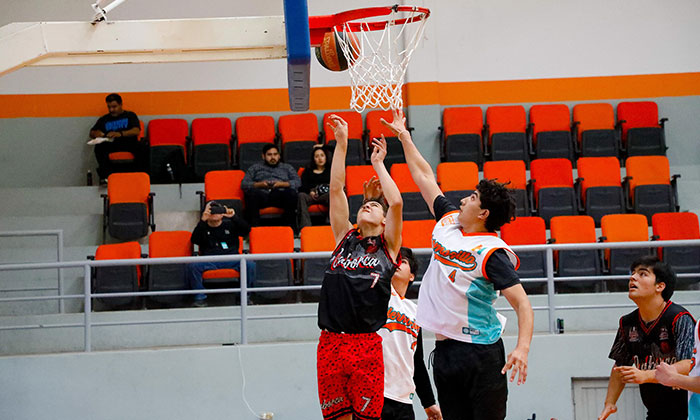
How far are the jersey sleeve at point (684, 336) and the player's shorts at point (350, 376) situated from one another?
2063mm

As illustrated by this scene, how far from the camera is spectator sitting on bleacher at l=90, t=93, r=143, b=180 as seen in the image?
1091 cm

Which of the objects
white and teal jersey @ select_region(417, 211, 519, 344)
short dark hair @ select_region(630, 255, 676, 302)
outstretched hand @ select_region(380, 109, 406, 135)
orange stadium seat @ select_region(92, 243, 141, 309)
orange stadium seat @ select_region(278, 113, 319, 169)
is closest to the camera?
white and teal jersey @ select_region(417, 211, 519, 344)

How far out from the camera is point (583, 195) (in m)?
10.4

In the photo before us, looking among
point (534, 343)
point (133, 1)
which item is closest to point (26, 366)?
point (534, 343)

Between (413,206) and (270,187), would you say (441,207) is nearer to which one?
(413,206)

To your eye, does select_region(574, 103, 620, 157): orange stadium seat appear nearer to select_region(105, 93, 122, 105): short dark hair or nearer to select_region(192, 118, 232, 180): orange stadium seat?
select_region(192, 118, 232, 180): orange stadium seat

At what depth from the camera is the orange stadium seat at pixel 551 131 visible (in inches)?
448

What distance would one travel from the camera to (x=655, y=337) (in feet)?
18.1

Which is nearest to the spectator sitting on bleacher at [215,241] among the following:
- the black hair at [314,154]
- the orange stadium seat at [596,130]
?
the black hair at [314,154]

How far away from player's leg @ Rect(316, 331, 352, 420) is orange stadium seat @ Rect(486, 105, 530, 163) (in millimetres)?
7005

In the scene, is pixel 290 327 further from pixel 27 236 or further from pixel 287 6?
pixel 287 6

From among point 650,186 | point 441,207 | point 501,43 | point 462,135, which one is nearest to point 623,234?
point 650,186

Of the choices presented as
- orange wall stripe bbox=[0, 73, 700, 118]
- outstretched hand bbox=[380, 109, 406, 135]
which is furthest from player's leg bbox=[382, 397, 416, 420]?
orange wall stripe bbox=[0, 73, 700, 118]

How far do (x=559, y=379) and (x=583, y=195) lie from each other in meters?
3.39
